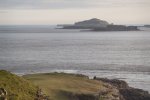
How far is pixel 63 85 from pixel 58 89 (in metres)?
2.32

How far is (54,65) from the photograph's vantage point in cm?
8744

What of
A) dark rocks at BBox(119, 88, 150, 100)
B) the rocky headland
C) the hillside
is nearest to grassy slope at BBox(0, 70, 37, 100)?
the rocky headland

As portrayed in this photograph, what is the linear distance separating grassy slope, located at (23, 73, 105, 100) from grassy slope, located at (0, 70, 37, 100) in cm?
251

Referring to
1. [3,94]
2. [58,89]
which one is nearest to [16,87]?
[3,94]

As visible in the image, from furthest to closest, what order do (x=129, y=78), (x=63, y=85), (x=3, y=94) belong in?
(x=129, y=78), (x=63, y=85), (x=3, y=94)

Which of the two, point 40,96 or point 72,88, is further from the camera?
point 72,88

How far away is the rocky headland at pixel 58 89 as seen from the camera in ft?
115

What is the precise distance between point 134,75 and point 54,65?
21.5m

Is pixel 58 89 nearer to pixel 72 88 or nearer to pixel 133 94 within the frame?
pixel 72 88

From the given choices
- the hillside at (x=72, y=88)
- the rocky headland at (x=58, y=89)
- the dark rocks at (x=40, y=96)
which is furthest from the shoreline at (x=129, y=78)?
the dark rocks at (x=40, y=96)

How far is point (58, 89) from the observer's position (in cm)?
4106

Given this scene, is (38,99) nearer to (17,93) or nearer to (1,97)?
(17,93)

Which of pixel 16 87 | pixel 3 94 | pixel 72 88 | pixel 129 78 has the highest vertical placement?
pixel 3 94

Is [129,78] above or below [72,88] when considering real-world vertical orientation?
below
